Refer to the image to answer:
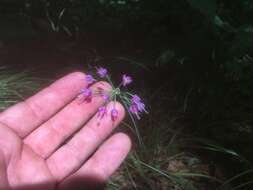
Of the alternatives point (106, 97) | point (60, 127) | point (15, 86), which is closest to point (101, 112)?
point (106, 97)

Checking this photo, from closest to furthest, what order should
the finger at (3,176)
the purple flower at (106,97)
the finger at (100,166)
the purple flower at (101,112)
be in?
1. the finger at (3,176)
2. the finger at (100,166)
3. the purple flower at (101,112)
4. the purple flower at (106,97)

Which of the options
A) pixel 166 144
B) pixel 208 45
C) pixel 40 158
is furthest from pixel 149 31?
pixel 40 158

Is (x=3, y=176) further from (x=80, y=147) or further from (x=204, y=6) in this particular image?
(x=204, y=6)

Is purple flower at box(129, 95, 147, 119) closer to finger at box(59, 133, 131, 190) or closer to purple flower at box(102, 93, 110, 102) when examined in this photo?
purple flower at box(102, 93, 110, 102)

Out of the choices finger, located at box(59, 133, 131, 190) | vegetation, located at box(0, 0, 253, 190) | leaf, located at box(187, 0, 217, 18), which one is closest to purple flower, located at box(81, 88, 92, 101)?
finger, located at box(59, 133, 131, 190)

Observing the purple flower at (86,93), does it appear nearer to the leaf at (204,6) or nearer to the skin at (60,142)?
the skin at (60,142)

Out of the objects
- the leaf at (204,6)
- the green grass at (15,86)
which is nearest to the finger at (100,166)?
the leaf at (204,6)
